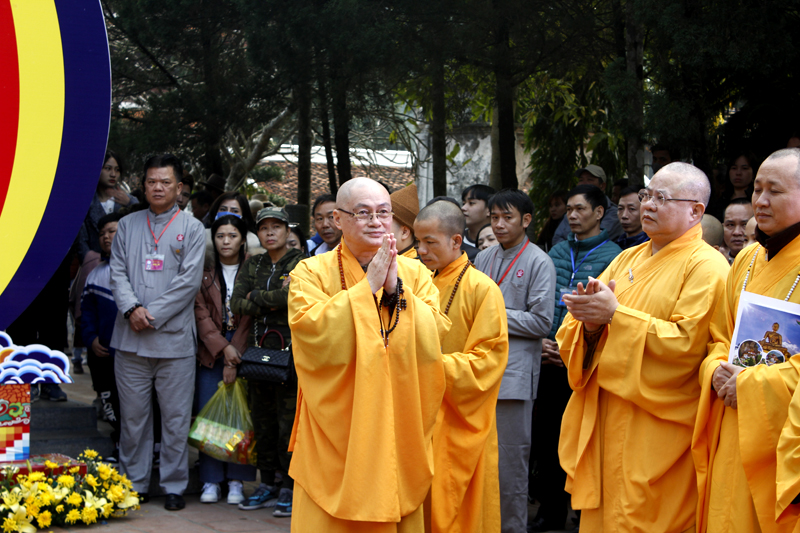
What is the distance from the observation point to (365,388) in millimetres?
3027

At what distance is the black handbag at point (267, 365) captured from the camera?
4.92m

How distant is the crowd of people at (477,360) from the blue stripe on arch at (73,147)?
427mm

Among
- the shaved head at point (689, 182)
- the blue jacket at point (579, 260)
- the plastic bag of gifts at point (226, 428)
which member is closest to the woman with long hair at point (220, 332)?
the plastic bag of gifts at point (226, 428)

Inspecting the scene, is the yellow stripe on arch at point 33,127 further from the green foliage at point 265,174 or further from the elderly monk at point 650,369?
the green foliage at point 265,174

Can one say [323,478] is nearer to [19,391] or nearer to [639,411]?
[639,411]

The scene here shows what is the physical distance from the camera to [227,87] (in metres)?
6.43

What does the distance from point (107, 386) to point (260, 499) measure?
5.56 feet

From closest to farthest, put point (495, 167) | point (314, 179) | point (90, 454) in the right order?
1. point (90, 454)
2. point (495, 167)
3. point (314, 179)

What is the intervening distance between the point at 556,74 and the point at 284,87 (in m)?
2.40

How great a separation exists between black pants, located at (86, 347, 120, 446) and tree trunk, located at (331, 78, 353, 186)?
2.40 meters

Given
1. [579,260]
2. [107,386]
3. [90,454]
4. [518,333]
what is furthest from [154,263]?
[579,260]

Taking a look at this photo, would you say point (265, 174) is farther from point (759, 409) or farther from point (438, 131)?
point (759, 409)

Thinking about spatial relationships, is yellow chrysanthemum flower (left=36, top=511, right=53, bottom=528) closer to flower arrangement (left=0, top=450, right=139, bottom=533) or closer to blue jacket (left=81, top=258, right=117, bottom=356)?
flower arrangement (left=0, top=450, right=139, bottom=533)

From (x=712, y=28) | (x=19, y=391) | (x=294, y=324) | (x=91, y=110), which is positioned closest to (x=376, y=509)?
(x=294, y=324)
